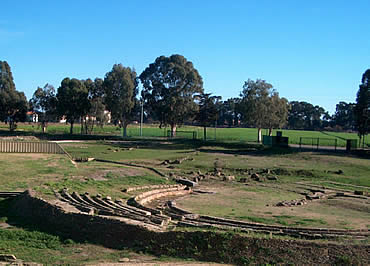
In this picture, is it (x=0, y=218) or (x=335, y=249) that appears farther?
(x=0, y=218)

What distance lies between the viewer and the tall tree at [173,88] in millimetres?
71688

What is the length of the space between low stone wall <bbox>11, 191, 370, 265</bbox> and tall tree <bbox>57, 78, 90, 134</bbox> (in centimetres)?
5822

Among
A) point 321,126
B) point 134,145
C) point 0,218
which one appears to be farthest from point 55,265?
point 321,126

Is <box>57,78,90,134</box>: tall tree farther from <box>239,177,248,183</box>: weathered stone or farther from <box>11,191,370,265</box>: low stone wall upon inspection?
<box>11,191,370,265</box>: low stone wall

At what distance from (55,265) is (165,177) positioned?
2063 cm

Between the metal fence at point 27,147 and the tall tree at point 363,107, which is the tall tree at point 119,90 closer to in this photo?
the metal fence at point 27,147

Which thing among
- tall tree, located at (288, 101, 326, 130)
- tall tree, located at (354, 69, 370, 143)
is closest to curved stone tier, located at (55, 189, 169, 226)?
tall tree, located at (354, 69, 370, 143)

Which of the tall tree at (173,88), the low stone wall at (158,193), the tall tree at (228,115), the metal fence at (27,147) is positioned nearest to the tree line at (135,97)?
the tall tree at (173,88)

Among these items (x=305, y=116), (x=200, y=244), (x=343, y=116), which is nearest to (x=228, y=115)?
(x=305, y=116)

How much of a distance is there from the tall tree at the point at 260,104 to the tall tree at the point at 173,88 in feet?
36.1

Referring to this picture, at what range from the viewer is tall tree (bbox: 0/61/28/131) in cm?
7511

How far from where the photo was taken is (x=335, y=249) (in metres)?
13.8

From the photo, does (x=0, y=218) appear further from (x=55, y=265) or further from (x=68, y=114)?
(x=68, y=114)

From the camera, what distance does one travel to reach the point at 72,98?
2908 inches
